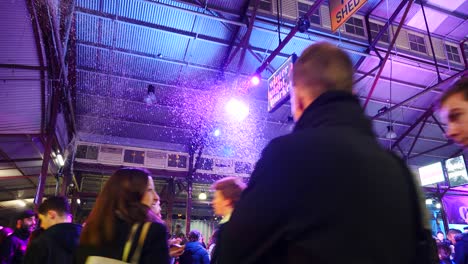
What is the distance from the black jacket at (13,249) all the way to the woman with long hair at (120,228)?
3381 millimetres

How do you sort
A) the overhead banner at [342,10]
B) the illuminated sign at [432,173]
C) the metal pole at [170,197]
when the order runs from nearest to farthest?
the overhead banner at [342,10] → the illuminated sign at [432,173] → the metal pole at [170,197]

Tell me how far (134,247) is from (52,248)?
1067mm

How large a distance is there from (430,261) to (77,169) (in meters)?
12.0

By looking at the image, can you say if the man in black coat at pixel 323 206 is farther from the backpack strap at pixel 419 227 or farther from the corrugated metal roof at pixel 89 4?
the corrugated metal roof at pixel 89 4

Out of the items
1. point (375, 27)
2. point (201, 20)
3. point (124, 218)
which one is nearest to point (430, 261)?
point (124, 218)

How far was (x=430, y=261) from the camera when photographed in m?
1.00

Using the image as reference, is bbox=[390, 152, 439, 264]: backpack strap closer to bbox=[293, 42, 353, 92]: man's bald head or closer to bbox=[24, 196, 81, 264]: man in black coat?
bbox=[293, 42, 353, 92]: man's bald head

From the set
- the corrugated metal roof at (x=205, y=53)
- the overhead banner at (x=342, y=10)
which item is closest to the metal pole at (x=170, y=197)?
the corrugated metal roof at (x=205, y=53)

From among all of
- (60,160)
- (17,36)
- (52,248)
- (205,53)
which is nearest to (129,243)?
(52,248)

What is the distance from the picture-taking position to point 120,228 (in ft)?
5.34

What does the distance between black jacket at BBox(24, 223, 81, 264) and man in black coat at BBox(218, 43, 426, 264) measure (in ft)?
6.35

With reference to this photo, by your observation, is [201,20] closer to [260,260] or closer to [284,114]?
[284,114]

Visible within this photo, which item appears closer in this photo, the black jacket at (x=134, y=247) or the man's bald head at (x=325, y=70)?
the man's bald head at (x=325, y=70)

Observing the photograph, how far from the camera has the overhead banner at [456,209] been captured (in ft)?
49.1
